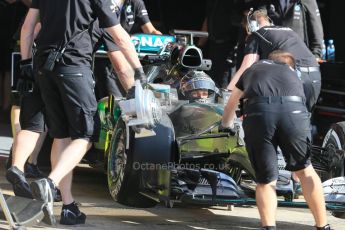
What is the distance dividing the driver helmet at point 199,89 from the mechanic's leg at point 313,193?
4.23 ft

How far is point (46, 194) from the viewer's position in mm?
5379

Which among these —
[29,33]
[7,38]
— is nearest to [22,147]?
[29,33]

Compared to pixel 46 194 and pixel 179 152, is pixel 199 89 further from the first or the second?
pixel 46 194

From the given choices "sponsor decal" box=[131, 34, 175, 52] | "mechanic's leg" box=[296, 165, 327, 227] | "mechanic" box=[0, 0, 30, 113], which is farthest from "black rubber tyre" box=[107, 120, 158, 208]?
"mechanic" box=[0, 0, 30, 113]

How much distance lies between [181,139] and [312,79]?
5.93ft

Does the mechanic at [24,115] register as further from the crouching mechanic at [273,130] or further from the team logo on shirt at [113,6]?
the crouching mechanic at [273,130]

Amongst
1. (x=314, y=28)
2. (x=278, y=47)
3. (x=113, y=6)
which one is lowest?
(x=278, y=47)

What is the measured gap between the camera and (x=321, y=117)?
9.84 metres

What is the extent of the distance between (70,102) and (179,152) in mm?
900

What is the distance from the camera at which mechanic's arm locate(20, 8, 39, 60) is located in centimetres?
609

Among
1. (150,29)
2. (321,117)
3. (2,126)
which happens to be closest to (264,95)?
(150,29)

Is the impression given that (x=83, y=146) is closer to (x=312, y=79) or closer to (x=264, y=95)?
(x=264, y=95)

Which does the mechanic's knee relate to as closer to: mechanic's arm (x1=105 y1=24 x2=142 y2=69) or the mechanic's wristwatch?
the mechanic's wristwatch

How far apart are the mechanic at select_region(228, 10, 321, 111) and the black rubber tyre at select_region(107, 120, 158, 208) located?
1.31m
